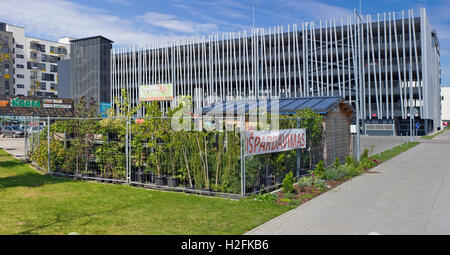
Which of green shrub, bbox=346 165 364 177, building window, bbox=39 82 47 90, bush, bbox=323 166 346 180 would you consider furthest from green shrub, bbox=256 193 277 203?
building window, bbox=39 82 47 90

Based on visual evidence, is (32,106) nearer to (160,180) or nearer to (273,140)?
(160,180)

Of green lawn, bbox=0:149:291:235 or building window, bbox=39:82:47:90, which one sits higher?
building window, bbox=39:82:47:90

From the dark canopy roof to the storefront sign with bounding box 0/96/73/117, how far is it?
33.0 metres

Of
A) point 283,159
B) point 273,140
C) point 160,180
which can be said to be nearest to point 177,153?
point 160,180

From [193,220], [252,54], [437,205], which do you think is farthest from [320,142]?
[252,54]

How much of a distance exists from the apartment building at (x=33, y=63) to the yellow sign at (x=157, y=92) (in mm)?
41511

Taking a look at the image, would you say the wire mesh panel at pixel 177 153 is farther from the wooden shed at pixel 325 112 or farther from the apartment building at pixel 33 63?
the apartment building at pixel 33 63

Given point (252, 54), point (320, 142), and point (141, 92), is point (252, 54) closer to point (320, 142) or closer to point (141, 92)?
point (141, 92)

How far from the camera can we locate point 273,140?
10.5 metres

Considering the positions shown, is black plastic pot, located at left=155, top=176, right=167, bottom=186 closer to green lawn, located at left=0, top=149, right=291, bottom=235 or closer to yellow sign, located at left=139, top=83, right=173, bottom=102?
green lawn, located at left=0, top=149, right=291, bottom=235

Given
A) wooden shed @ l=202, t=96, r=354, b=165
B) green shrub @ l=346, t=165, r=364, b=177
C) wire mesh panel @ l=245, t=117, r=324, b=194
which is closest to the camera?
wire mesh panel @ l=245, t=117, r=324, b=194

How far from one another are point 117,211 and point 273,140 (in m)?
4.97

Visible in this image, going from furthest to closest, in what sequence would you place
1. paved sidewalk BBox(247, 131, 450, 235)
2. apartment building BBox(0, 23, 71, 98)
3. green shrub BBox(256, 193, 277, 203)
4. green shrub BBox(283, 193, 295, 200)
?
apartment building BBox(0, 23, 71, 98), green shrub BBox(283, 193, 295, 200), green shrub BBox(256, 193, 277, 203), paved sidewalk BBox(247, 131, 450, 235)

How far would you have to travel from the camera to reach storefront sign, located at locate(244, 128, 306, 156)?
9461 mm
